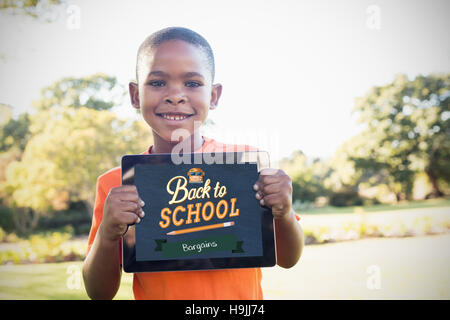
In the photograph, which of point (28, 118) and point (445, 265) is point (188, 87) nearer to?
point (445, 265)

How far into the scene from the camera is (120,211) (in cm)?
105

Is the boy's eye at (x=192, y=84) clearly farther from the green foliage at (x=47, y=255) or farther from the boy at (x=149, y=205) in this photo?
the green foliage at (x=47, y=255)

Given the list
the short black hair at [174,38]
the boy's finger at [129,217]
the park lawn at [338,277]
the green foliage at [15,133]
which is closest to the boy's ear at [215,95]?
the short black hair at [174,38]

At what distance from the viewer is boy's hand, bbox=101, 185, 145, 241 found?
1.05 meters

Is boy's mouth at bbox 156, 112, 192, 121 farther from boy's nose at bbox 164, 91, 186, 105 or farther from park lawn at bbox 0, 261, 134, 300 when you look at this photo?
park lawn at bbox 0, 261, 134, 300

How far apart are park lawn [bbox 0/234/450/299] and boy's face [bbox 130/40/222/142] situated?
10.7 feet

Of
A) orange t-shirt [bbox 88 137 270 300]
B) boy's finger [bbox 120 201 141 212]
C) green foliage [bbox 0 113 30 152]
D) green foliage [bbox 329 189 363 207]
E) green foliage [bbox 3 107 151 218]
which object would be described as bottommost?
orange t-shirt [bbox 88 137 270 300]

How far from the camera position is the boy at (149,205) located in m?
1.11

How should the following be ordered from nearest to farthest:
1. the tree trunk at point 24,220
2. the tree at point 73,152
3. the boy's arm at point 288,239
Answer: the boy's arm at point 288,239 → the tree at point 73,152 → the tree trunk at point 24,220

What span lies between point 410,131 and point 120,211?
61.9ft

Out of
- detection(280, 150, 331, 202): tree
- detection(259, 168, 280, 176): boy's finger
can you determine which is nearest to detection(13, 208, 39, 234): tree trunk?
detection(280, 150, 331, 202): tree
